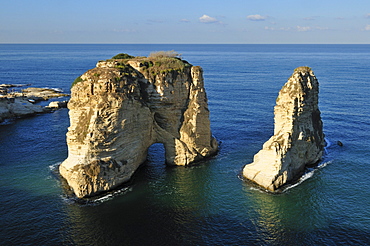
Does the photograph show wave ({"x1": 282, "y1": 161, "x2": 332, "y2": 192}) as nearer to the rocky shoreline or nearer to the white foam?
the white foam

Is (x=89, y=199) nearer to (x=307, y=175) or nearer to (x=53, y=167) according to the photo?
(x=53, y=167)

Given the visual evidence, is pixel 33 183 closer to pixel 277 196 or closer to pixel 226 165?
pixel 226 165

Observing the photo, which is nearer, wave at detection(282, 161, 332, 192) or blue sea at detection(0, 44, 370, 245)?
blue sea at detection(0, 44, 370, 245)

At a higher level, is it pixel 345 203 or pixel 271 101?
pixel 271 101

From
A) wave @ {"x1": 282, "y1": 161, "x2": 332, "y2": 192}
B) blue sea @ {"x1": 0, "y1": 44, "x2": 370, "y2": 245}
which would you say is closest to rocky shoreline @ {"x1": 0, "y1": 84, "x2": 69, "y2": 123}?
blue sea @ {"x1": 0, "y1": 44, "x2": 370, "y2": 245}

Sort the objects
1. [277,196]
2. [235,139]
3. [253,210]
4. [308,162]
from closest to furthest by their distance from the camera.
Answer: [253,210], [277,196], [308,162], [235,139]

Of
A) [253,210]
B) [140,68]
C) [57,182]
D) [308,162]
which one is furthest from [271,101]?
[57,182]
